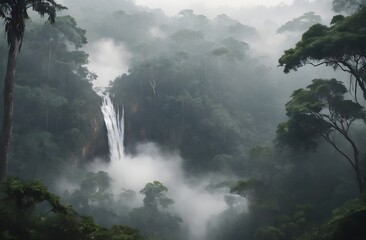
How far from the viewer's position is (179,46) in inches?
2783

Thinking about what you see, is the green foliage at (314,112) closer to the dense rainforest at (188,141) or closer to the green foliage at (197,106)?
the dense rainforest at (188,141)

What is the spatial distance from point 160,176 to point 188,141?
21.9 feet

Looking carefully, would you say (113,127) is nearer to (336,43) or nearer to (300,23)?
(336,43)

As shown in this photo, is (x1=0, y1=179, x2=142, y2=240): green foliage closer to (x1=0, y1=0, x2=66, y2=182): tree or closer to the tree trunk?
the tree trunk

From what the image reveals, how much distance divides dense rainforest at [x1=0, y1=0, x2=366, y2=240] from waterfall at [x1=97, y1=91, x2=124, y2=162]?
0.26 m

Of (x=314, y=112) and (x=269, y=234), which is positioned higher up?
(x=314, y=112)

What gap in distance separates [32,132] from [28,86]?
4.60 meters

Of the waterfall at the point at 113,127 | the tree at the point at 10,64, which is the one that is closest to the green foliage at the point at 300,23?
the waterfall at the point at 113,127

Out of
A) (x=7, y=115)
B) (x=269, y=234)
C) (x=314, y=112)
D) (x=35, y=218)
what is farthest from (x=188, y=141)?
(x=35, y=218)

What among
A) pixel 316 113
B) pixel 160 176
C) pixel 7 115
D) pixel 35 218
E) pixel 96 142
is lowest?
pixel 35 218

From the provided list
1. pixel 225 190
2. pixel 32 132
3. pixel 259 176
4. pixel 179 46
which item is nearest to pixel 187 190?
pixel 225 190

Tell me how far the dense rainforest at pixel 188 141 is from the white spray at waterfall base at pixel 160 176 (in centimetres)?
17

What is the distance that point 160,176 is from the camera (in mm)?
47781

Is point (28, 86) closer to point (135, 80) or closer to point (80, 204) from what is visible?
point (80, 204)
